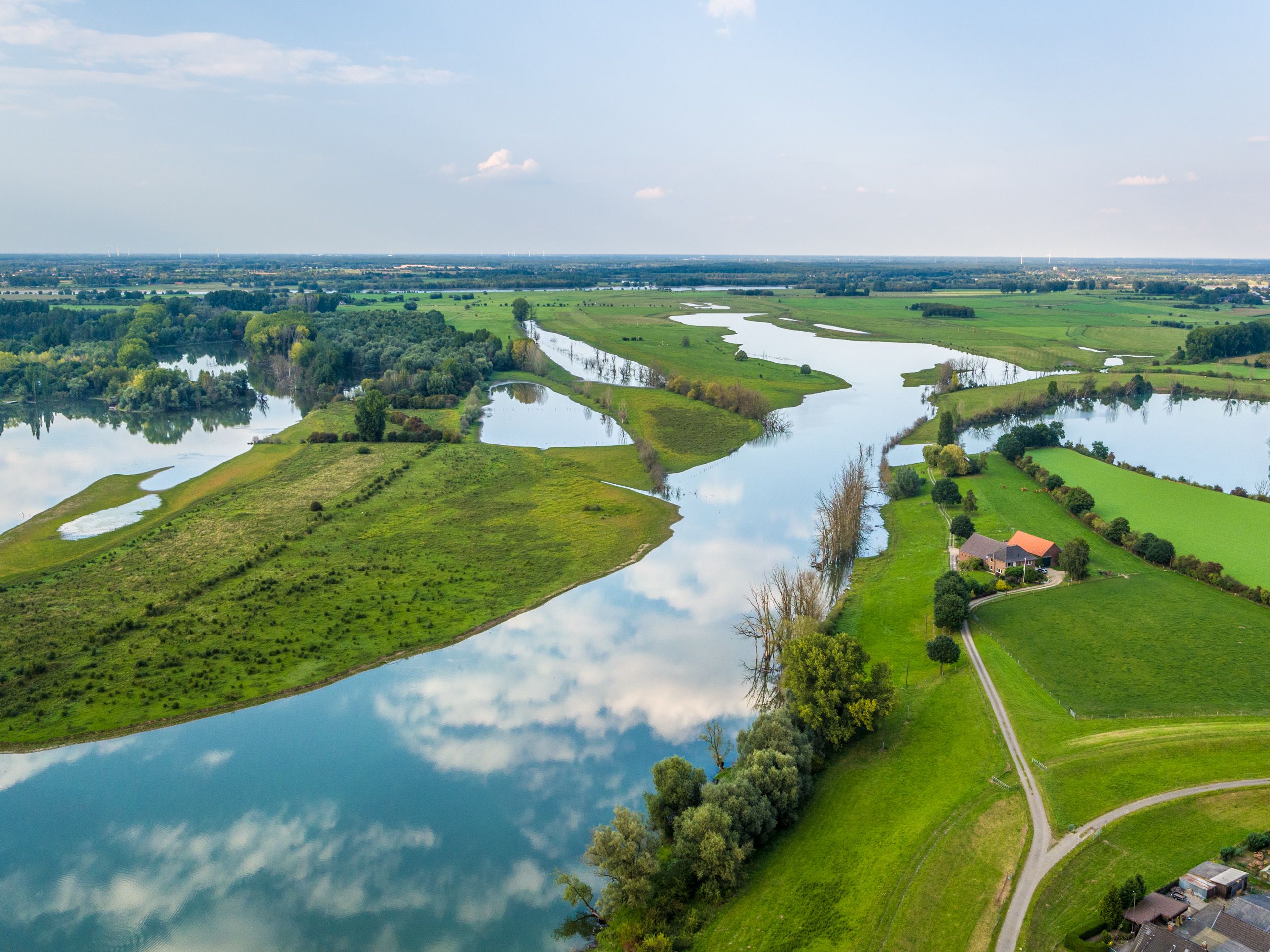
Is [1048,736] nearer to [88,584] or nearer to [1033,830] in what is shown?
[1033,830]

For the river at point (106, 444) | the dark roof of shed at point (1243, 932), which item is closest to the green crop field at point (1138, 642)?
the dark roof of shed at point (1243, 932)

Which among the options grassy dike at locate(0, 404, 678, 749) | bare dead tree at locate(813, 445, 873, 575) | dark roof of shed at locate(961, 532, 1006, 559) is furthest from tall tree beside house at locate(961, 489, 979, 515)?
grassy dike at locate(0, 404, 678, 749)

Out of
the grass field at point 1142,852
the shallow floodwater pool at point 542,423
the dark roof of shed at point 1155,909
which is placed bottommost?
the grass field at point 1142,852

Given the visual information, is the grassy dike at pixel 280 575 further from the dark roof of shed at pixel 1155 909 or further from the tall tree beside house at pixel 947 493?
the dark roof of shed at pixel 1155 909

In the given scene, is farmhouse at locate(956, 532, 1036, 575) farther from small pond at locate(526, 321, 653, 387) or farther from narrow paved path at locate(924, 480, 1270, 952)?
small pond at locate(526, 321, 653, 387)

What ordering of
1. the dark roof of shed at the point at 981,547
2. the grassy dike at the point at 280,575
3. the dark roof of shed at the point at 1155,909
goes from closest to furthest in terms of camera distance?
the dark roof of shed at the point at 1155,909
the grassy dike at the point at 280,575
the dark roof of shed at the point at 981,547
